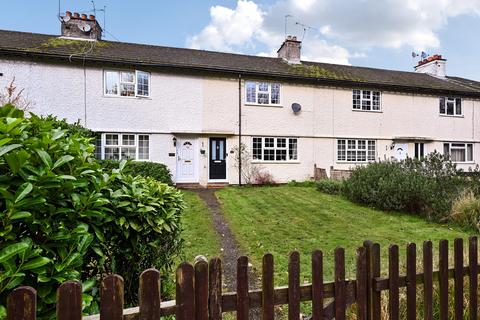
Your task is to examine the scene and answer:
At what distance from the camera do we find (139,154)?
1512cm

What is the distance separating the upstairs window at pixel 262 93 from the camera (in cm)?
1667

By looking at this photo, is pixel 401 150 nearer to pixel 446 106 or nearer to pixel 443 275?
pixel 446 106

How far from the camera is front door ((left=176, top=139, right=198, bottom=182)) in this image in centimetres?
1559

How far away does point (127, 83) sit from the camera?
586 inches

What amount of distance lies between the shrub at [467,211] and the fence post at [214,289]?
8.74m

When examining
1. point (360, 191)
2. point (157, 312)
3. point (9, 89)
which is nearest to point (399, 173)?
point (360, 191)

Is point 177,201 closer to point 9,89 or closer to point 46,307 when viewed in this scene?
point 46,307

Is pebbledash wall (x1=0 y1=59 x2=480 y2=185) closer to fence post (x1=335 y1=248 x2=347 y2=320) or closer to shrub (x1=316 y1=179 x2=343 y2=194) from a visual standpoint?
shrub (x1=316 y1=179 x2=343 y2=194)

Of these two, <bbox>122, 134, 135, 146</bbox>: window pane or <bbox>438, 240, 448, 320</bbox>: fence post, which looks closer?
<bbox>438, 240, 448, 320</bbox>: fence post

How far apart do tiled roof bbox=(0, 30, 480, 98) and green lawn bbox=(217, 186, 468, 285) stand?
778 cm

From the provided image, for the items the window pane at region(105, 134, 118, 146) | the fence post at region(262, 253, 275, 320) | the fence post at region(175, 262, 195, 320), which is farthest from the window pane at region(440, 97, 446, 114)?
the fence post at region(175, 262, 195, 320)

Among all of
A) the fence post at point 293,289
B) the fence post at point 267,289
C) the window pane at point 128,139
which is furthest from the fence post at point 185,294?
the window pane at point 128,139

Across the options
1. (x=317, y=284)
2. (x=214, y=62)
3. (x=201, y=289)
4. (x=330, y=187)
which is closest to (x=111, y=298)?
(x=201, y=289)

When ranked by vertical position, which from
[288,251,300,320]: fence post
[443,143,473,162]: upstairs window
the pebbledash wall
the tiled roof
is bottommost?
[288,251,300,320]: fence post
